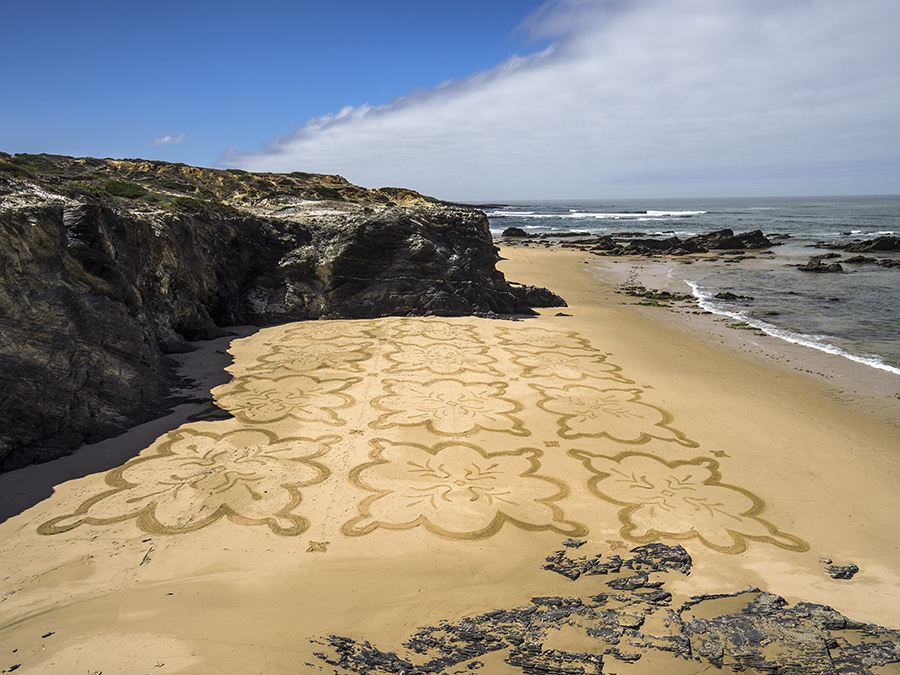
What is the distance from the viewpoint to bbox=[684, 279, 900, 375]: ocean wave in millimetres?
8039

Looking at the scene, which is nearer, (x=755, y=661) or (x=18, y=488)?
(x=755, y=661)

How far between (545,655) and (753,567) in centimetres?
169

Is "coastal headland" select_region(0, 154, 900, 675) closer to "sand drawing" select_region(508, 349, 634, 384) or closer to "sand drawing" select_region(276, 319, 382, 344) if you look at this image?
"sand drawing" select_region(508, 349, 634, 384)

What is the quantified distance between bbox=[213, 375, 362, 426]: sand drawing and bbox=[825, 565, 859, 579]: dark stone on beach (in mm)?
3899

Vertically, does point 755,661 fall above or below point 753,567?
above

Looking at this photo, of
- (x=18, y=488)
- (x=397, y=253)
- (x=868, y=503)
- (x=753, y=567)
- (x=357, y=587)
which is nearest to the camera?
(x=357, y=587)

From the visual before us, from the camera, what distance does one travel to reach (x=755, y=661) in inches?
76.8

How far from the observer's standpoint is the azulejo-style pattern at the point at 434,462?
3271 mm

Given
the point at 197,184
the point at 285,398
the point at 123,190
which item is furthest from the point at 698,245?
the point at 285,398

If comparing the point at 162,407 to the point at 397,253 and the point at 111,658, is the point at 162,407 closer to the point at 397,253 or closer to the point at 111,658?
the point at 111,658

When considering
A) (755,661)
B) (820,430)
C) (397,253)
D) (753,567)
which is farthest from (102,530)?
(397,253)

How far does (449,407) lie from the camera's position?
5148 millimetres

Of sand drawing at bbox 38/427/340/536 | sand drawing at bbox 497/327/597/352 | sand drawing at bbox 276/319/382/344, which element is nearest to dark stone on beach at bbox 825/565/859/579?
sand drawing at bbox 38/427/340/536

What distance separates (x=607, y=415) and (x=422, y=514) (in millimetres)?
2612
